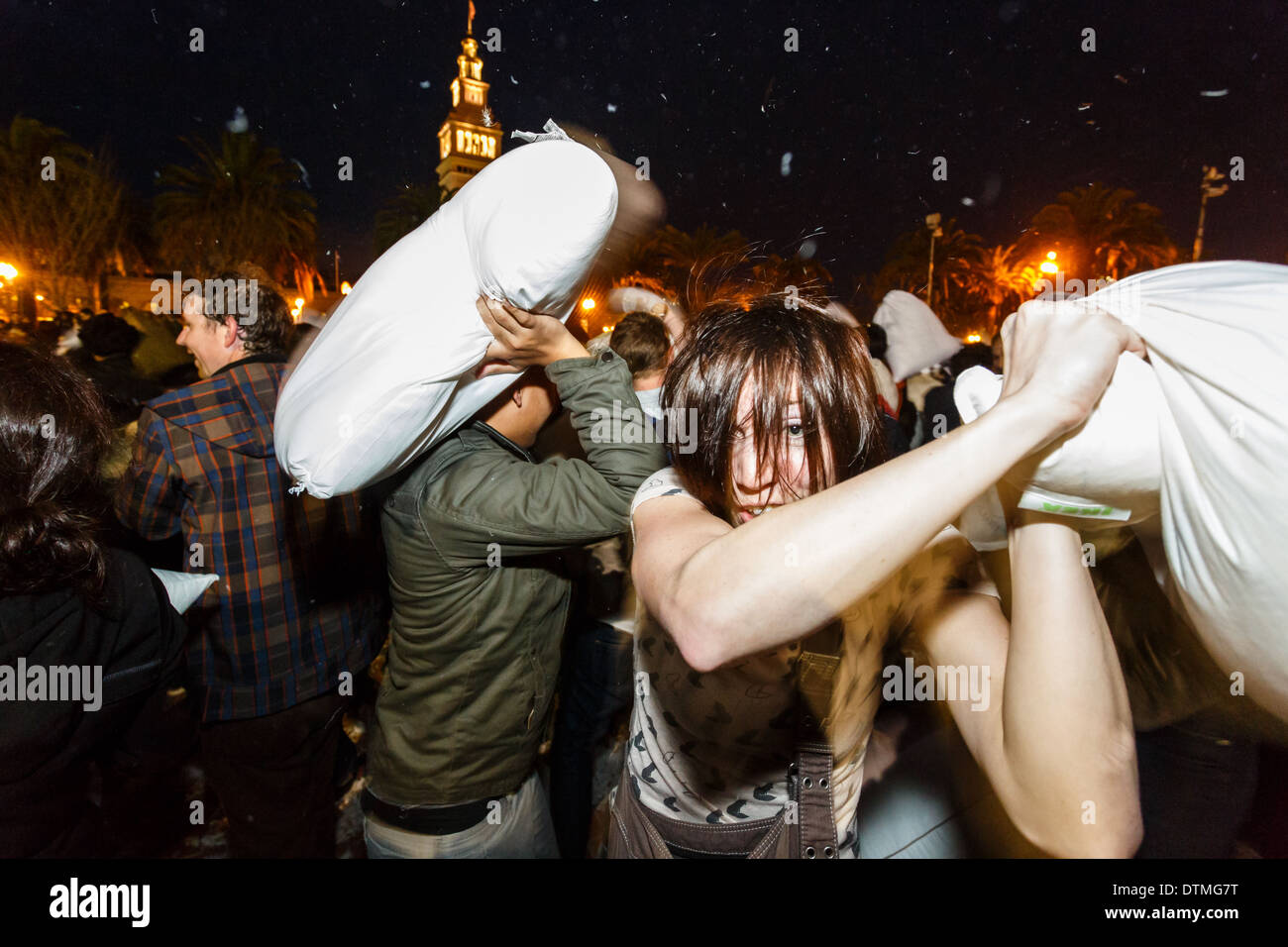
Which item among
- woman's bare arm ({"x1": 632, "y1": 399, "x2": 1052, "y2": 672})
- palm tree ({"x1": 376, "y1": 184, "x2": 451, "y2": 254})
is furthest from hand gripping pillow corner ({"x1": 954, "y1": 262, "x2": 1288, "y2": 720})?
palm tree ({"x1": 376, "y1": 184, "x2": 451, "y2": 254})

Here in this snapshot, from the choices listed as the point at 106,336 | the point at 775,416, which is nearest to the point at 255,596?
the point at 775,416

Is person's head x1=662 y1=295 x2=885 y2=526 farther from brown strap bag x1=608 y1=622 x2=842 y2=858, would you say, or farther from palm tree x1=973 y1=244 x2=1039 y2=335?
palm tree x1=973 y1=244 x2=1039 y2=335

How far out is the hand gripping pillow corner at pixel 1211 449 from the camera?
0.70 metres

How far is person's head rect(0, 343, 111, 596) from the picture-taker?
1.33 meters

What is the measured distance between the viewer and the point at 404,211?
93.4 feet

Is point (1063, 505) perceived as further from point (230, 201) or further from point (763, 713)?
point (230, 201)

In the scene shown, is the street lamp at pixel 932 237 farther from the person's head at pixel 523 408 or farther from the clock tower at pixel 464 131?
the clock tower at pixel 464 131

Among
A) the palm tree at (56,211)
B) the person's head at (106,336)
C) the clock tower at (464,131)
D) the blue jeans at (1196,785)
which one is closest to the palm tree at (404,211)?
the palm tree at (56,211)

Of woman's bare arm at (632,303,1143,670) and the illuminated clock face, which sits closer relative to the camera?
woman's bare arm at (632,303,1143,670)

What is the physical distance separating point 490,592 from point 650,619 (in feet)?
1.59

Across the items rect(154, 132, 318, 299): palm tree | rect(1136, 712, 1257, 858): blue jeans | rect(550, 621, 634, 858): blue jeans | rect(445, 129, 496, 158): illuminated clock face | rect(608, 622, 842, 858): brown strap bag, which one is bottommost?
rect(550, 621, 634, 858): blue jeans

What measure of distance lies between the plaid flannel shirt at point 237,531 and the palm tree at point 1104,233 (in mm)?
21629
